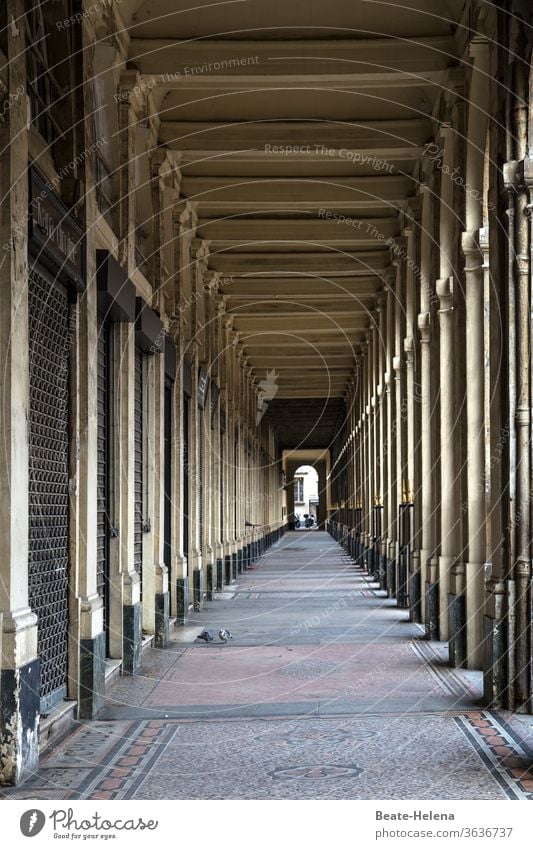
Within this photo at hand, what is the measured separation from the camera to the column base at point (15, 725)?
6801mm

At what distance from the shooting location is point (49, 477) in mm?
→ 8570

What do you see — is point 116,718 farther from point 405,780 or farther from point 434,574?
point 434,574

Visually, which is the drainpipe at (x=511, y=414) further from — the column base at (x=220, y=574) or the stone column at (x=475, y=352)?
the column base at (x=220, y=574)

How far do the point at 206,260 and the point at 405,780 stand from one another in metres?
15.9

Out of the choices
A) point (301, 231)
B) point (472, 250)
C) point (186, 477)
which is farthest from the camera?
point (301, 231)

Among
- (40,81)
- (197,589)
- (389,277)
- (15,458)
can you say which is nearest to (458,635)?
(15,458)

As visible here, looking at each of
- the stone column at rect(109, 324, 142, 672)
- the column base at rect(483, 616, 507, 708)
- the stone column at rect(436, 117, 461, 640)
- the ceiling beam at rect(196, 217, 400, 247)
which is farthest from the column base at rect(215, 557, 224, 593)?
the column base at rect(483, 616, 507, 708)

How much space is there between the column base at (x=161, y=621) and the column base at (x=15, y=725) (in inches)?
258

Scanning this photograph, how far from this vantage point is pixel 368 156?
16922mm

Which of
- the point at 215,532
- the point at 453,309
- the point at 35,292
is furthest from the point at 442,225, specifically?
the point at 215,532

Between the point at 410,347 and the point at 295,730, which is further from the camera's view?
the point at 410,347

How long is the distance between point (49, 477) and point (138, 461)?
4.98 m

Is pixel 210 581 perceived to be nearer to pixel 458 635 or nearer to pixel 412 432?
pixel 412 432

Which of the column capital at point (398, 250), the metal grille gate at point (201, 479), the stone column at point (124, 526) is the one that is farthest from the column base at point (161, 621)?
the column capital at point (398, 250)
